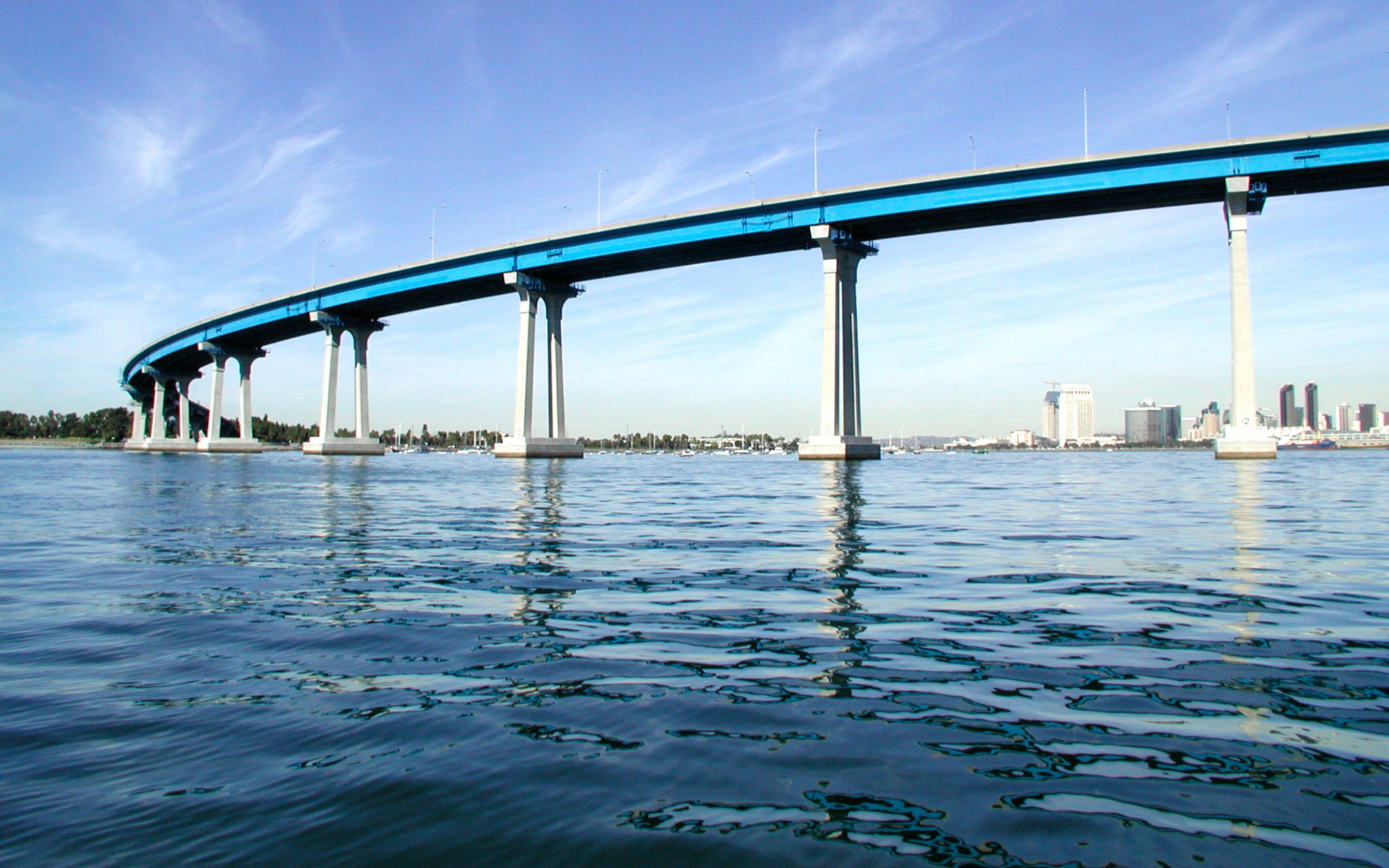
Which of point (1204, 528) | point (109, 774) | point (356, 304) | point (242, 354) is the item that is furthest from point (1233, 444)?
point (242, 354)

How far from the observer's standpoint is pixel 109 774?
365 centimetres

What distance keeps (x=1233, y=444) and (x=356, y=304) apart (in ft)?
271

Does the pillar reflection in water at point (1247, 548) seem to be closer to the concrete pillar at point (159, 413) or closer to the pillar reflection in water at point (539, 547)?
the pillar reflection in water at point (539, 547)

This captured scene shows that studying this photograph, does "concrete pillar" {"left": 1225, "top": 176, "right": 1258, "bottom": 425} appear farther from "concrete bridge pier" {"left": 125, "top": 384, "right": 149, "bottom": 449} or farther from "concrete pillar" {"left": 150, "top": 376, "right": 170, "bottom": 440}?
"concrete bridge pier" {"left": 125, "top": 384, "right": 149, "bottom": 449}

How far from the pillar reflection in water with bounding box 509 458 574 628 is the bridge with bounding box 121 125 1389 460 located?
131 ft

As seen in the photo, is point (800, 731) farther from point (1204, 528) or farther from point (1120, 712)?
point (1204, 528)

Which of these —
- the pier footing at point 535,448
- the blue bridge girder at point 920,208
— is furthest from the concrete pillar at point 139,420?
the pier footing at point 535,448

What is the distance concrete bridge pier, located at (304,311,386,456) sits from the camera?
96750 mm

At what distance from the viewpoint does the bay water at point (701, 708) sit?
3037 millimetres

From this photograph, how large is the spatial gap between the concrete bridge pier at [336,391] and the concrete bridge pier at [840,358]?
59.0 metres

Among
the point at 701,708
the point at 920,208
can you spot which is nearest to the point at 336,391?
the point at 920,208

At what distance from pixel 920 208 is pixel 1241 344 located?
22.9m

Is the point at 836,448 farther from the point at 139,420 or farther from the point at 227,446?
the point at 139,420

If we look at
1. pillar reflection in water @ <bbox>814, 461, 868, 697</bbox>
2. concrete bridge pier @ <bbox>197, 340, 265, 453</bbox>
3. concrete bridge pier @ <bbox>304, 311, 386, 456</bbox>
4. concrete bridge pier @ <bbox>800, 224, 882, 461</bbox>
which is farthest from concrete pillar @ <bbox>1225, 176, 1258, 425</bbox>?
concrete bridge pier @ <bbox>197, 340, 265, 453</bbox>
